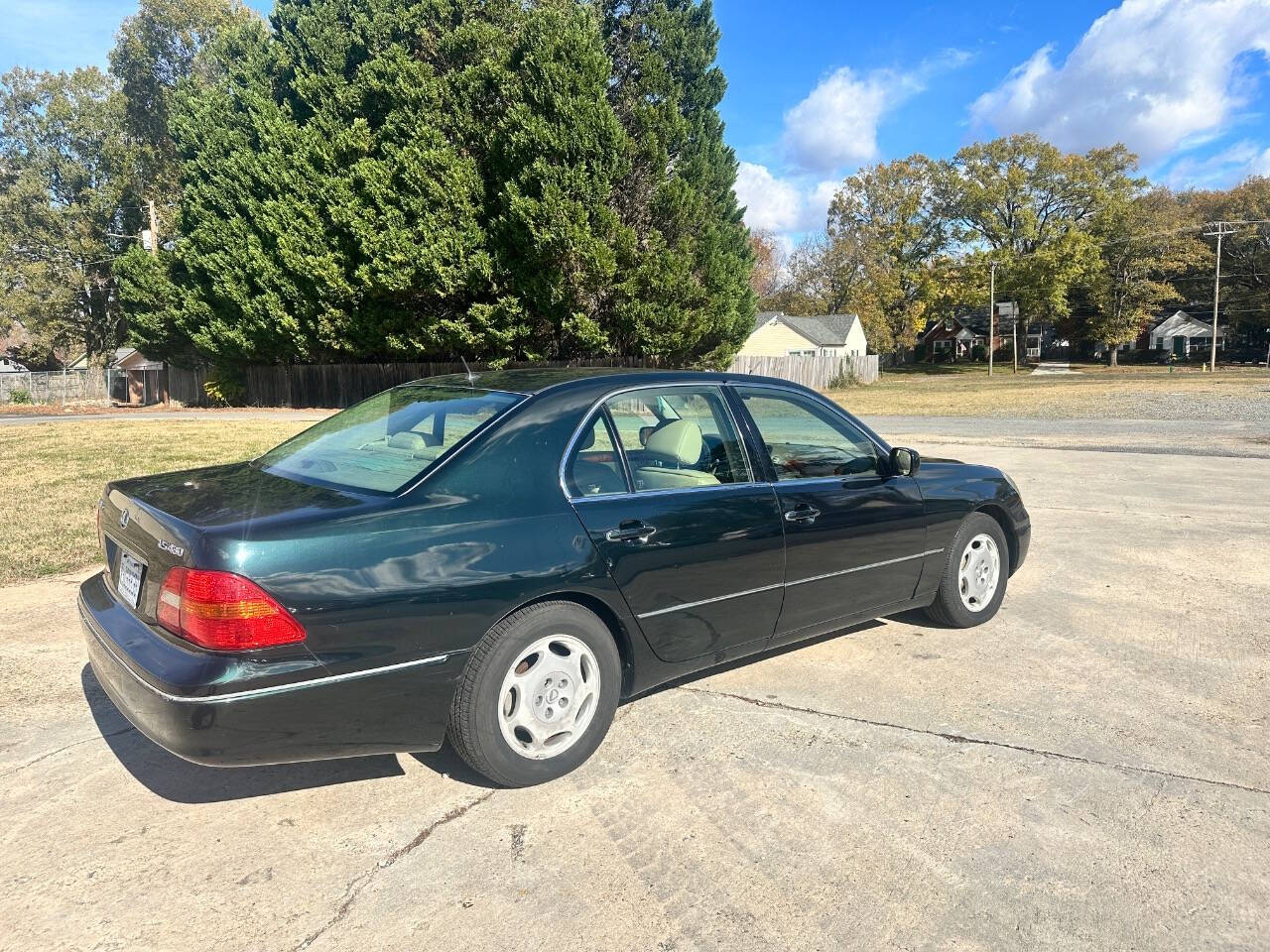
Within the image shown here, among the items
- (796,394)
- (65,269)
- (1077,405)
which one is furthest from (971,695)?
(65,269)

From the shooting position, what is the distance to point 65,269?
47188mm

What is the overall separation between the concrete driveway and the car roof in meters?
1.50

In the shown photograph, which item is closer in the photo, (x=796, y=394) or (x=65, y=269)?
(x=796, y=394)

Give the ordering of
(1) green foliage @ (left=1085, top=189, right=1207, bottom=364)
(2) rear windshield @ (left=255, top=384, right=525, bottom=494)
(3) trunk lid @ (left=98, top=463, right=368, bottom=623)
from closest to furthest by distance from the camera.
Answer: (3) trunk lid @ (left=98, top=463, right=368, bottom=623) < (2) rear windshield @ (left=255, top=384, right=525, bottom=494) < (1) green foliage @ (left=1085, top=189, right=1207, bottom=364)

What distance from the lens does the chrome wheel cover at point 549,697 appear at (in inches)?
117

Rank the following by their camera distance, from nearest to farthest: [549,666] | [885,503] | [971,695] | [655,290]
→ [549,666]
[971,695]
[885,503]
[655,290]

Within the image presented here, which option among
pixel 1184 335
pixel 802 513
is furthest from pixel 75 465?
pixel 1184 335

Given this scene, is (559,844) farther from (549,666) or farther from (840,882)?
(840,882)

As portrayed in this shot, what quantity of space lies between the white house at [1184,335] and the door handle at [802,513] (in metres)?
84.3

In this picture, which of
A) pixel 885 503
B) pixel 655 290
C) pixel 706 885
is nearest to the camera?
pixel 706 885

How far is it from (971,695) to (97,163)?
5856 centimetres

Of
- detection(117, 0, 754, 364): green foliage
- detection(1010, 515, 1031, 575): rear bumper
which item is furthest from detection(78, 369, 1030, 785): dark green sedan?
detection(117, 0, 754, 364): green foliage

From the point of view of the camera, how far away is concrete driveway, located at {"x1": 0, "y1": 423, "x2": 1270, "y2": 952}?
2.32 meters

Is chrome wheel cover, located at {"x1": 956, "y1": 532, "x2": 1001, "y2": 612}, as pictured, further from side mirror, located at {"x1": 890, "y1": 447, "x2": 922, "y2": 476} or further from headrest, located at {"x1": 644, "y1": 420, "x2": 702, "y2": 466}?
headrest, located at {"x1": 644, "y1": 420, "x2": 702, "y2": 466}
